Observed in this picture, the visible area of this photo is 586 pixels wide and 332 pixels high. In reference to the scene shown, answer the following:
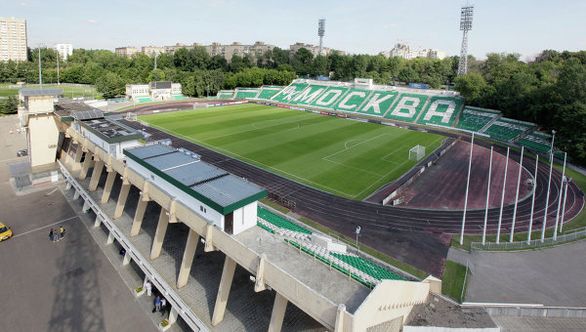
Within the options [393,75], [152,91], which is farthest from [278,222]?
[393,75]

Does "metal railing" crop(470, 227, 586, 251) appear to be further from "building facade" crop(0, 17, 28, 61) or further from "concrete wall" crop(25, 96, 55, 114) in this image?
"building facade" crop(0, 17, 28, 61)

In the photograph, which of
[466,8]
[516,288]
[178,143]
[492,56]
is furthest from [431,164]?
[492,56]

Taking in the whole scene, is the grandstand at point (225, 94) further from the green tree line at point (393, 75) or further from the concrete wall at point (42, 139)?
the concrete wall at point (42, 139)

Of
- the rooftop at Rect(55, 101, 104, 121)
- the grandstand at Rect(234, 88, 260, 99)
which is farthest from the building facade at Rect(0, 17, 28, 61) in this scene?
the rooftop at Rect(55, 101, 104, 121)

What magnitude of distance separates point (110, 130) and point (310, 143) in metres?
31.2

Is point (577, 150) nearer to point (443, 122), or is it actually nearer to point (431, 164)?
point (431, 164)

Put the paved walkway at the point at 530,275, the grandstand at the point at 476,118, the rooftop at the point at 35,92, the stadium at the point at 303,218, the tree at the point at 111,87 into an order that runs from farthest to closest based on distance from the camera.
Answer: the tree at the point at 111,87 < the grandstand at the point at 476,118 < the rooftop at the point at 35,92 < the paved walkway at the point at 530,275 < the stadium at the point at 303,218

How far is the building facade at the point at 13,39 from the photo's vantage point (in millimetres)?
174000

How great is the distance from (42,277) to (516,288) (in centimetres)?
2890

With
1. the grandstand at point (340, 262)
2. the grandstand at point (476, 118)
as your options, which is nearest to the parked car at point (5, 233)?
the grandstand at point (340, 262)

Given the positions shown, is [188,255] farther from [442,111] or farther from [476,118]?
[442,111]

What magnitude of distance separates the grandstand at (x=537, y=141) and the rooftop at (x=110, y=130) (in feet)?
192

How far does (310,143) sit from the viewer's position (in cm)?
5378

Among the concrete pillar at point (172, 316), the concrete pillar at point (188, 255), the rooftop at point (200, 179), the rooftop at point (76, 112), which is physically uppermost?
the rooftop at point (76, 112)
